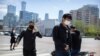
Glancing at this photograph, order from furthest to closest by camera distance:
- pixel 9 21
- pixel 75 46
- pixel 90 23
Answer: pixel 90 23
pixel 9 21
pixel 75 46

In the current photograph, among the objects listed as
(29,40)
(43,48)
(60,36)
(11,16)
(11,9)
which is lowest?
(43,48)

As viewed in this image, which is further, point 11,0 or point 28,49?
point 11,0

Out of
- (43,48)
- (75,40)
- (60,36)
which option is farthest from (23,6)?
(43,48)

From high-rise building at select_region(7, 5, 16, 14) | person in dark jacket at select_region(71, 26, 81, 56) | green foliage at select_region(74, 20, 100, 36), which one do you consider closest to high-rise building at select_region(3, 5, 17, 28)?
high-rise building at select_region(7, 5, 16, 14)

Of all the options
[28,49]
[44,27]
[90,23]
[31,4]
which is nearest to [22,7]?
[31,4]

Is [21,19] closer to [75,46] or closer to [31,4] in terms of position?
[31,4]

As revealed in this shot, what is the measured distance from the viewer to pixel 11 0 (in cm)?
943

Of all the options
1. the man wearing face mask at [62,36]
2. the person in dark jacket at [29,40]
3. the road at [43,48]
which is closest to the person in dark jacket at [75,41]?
the person in dark jacket at [29,40]

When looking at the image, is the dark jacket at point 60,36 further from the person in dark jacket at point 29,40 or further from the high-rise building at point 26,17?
the high-rise building at point 26,17

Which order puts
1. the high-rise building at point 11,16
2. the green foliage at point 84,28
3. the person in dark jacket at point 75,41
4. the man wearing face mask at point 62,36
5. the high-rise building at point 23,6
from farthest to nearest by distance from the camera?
the green foliage at point 84,28 < the high-rise building at point 11,16 < the high-rise building at point 23,6 < the person in dark jacket at point 75,41 < the man wearing face mask at point 62,36

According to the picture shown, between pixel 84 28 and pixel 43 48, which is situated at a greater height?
pixel 84 28

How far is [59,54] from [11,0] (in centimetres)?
471

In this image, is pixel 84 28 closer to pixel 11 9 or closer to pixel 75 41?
pixel 11 9

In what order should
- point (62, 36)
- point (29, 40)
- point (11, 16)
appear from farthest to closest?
point (11, 16) < point (29, 40) < point (62, 36)
